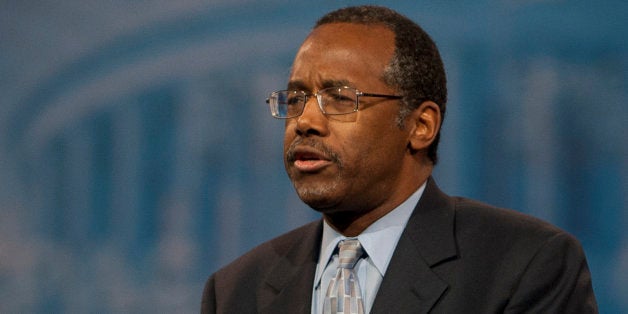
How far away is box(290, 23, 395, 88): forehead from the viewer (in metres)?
2.19

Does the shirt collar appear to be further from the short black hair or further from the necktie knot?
the short black hair

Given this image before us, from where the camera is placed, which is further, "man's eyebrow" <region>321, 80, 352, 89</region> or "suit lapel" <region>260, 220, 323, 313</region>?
"suit lapel" <region>260, 220, 323, 313</region>

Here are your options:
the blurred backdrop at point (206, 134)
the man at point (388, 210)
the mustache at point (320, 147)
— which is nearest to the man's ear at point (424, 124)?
the man at point (388, 210)

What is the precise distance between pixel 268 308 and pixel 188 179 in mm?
882

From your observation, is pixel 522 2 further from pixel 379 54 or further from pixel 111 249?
pixel 111 249

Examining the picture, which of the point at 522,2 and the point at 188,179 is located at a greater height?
the point at 522,2

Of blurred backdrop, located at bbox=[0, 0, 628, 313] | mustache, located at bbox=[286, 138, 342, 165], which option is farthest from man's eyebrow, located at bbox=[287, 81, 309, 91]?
blurred backdrop, located at bbox=[0, 0, 628, 313]

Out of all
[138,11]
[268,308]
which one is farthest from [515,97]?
[138,11]

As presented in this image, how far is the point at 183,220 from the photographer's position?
3082mm

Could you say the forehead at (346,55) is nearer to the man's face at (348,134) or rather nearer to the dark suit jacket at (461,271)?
the man's face at (348,134)

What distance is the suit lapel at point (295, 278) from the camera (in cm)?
229

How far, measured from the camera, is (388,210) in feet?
7.47

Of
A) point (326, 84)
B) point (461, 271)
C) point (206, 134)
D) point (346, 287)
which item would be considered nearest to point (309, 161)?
point (326, 84)

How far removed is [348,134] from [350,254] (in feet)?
1.05
